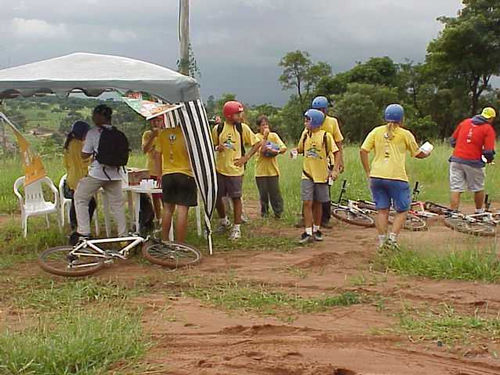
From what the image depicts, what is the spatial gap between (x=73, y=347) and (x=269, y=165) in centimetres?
595

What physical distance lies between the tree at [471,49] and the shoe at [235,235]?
21.3m

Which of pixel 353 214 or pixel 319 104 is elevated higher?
pixel 319 104

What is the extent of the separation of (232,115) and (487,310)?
4.03 m

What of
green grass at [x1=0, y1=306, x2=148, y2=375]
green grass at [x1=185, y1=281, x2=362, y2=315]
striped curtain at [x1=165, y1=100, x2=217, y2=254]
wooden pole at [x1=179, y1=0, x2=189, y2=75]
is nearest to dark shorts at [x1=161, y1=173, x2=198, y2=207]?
striped curtain at [x1=165, y1=100, x2=217, y2=254]

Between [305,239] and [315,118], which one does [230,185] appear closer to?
[305,239]

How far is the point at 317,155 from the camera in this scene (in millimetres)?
8094

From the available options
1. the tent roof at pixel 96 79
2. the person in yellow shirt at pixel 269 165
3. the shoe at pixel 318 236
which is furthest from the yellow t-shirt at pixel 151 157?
the shoe at pixel 318 236

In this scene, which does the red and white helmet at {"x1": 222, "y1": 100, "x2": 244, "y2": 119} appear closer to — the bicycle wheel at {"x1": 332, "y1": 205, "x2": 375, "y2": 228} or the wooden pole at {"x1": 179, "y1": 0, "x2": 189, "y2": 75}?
the bicycle wheel at {"x1": 332, "y1": 205, "x2": 375, "y2": 228}

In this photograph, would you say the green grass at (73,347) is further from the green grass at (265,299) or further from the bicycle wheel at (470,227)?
the bicycle wheel at (470,227)

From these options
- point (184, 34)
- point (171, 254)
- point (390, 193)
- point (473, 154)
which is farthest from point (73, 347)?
point (184, 34)

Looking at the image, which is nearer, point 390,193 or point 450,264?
point 450,264

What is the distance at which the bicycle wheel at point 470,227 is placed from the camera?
8703mm

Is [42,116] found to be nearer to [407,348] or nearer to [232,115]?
[232,115]

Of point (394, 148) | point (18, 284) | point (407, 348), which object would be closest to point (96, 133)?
point (18, 284)
